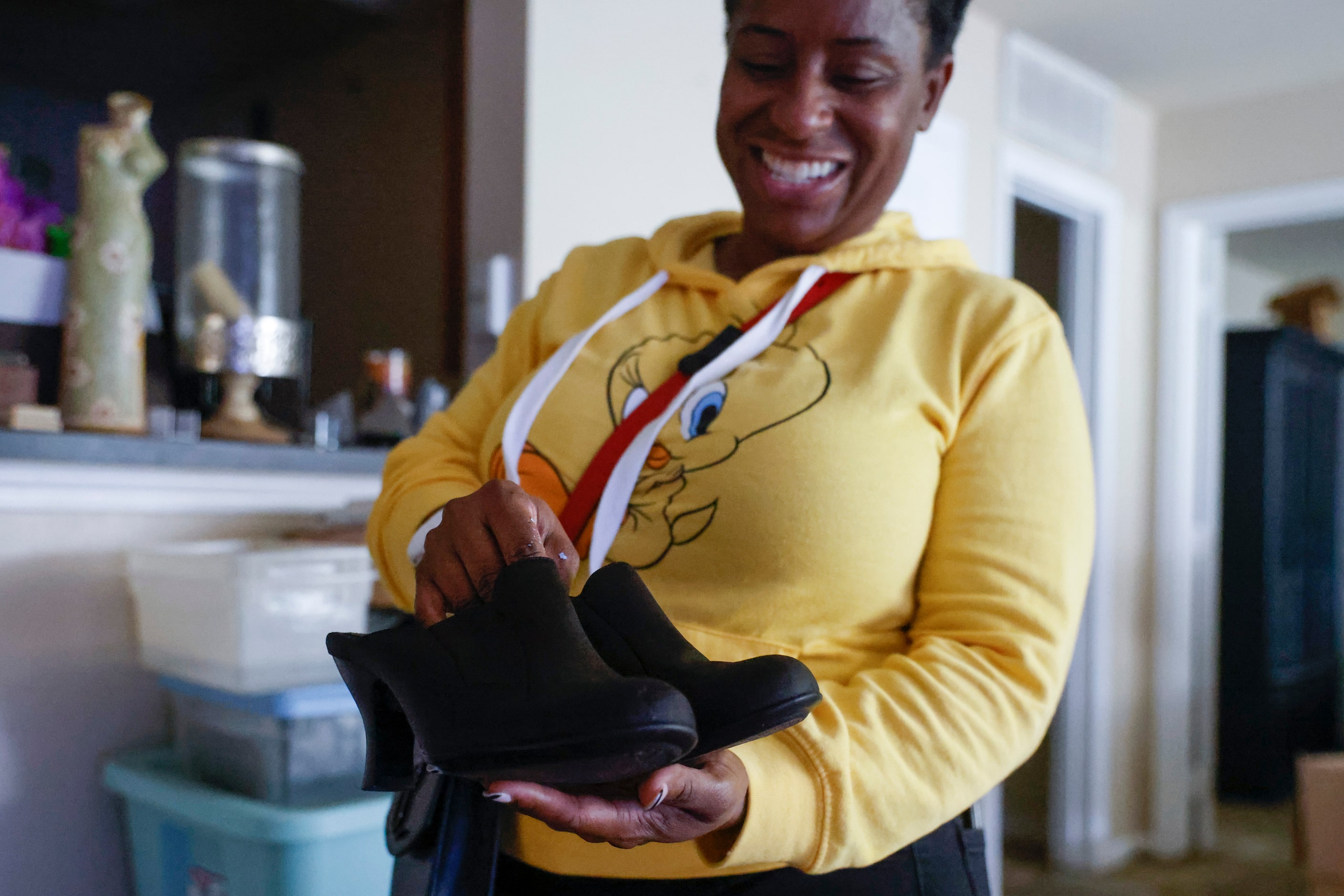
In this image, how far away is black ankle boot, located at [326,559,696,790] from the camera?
0.39 metres

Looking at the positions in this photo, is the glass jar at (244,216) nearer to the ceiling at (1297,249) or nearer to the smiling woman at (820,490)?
the smiling woman at (820,490)

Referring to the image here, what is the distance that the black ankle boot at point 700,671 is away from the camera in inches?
17.1

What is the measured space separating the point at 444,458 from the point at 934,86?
46cm

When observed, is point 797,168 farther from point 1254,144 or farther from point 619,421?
point 1254,144

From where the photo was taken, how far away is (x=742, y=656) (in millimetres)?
632

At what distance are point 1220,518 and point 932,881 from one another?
13.1 ft

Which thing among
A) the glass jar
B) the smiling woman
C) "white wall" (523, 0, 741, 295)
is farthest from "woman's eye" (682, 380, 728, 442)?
the glass jar

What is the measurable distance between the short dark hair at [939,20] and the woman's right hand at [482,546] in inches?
16.8

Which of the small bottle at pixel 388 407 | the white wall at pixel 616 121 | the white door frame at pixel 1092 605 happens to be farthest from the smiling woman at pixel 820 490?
the white door frame at pixel 1092 605

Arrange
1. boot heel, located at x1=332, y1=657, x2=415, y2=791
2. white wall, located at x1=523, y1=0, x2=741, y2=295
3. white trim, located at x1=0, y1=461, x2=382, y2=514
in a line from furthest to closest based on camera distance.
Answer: white wall, located at x1=523, y1=0, x2=741, y2=295 < white trim, located at x1=0, y1=461, x2=382, y2=514 < boot heel, located at x1=332, y1=657, x2=415, y2=791

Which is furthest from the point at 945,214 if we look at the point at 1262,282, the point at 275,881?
the point at 1262,282

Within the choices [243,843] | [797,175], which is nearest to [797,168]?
[797,175]

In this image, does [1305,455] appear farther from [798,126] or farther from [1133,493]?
[798,126]

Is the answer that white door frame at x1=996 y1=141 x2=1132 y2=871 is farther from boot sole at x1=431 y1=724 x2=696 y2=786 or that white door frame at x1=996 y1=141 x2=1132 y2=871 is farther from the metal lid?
boot sole at x1=431 y1=724 x2=696 y2=786
